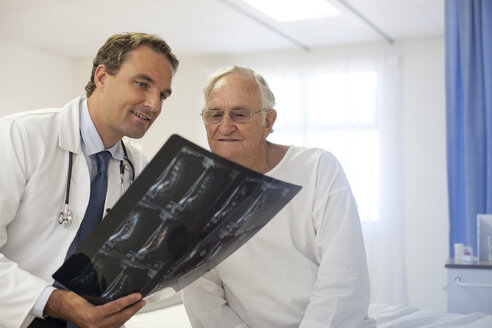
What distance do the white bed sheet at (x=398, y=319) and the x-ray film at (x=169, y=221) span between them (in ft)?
4.06

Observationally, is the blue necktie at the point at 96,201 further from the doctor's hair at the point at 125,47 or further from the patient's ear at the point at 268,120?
the patient's ear at the point at 268,120

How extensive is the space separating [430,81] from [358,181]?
48.3 inches

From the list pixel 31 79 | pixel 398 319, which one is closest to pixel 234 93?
pixel 398 319

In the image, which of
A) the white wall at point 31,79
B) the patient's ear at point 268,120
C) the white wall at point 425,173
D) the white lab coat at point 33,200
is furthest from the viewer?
the white wall at point 31,79

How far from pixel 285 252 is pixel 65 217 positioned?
0.62 metres

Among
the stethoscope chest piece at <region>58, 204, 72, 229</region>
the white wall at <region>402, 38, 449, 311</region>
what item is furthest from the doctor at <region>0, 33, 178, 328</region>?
the white wall at <region>402, 38, 449, 311</region>

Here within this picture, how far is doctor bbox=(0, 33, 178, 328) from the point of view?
1.36 m

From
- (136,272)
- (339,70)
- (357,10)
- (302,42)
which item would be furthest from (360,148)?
(136,272)

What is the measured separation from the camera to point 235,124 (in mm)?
1816

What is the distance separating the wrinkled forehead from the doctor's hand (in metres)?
0.70

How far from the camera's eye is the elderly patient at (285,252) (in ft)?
5.42

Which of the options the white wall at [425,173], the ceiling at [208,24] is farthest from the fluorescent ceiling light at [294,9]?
the white wall at [425,173]

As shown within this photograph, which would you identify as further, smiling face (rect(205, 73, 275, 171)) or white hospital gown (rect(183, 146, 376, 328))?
smiling face (rect(205, 73, 275, 171))

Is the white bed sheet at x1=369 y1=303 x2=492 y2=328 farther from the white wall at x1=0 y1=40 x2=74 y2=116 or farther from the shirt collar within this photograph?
the white wall at x1=0 y1=40 x2=74 y2=116
